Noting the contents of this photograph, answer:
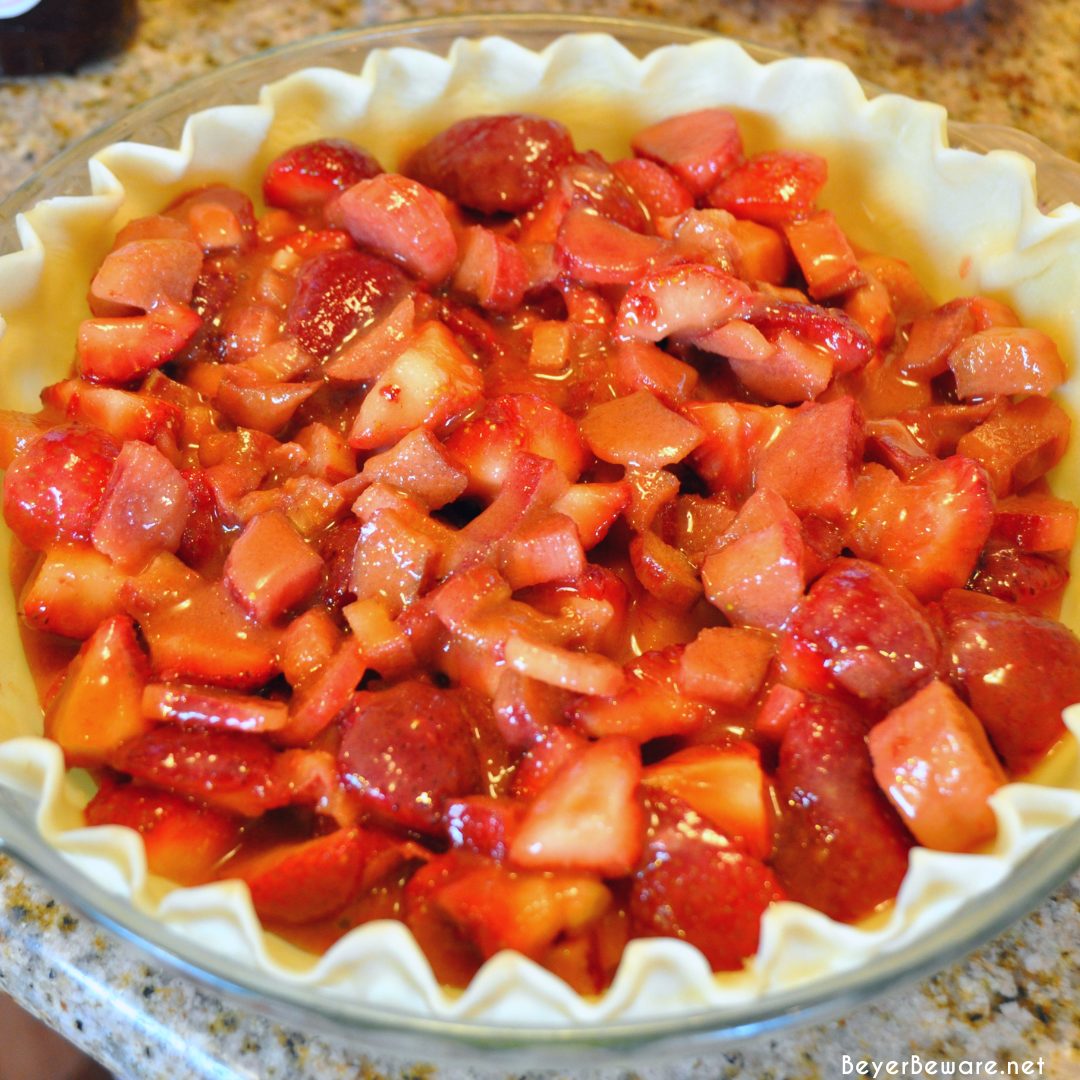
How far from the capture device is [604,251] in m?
1.44

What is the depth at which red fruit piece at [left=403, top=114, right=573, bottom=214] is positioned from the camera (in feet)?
5.08

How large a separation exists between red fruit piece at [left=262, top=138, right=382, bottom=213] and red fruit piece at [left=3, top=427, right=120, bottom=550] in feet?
1.71

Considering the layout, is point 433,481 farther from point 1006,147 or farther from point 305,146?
point 1006,147

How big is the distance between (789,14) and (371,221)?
3.67 feet

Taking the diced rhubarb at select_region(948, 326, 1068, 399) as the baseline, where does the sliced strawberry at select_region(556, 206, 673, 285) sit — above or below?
above

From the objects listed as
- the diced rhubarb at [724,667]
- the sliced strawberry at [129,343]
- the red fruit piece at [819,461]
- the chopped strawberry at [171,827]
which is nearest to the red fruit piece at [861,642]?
the diced rhubarb at [724,667]

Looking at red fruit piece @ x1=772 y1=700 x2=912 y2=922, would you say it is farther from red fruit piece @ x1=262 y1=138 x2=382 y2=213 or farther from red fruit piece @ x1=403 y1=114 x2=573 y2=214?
red fruit piece @ x1=262 y1=138 x2=382 y2=213

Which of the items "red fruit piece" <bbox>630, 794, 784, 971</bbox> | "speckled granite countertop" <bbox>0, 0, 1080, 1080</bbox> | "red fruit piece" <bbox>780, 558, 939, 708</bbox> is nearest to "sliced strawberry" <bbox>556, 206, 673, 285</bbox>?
"red fruit piece" <bbox>780, 558, 939, 708</bbox>

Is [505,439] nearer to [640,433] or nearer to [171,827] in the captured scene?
[640,433]

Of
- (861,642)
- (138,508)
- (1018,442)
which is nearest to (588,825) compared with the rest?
(861,642)

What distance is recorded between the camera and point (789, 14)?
212 centimetres

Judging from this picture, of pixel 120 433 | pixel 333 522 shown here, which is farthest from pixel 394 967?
pixel 120 433

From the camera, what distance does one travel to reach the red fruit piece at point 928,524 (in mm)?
1221

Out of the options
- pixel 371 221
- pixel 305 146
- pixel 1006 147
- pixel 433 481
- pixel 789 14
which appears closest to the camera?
pixel 433 481
